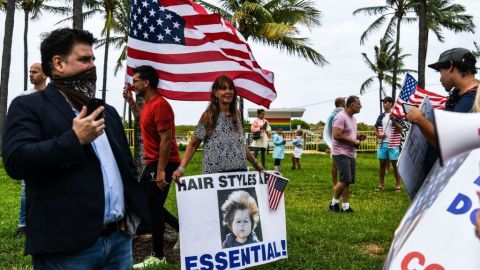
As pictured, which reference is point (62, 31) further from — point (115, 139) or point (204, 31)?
point (204, 31)

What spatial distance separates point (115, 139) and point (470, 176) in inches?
64.8

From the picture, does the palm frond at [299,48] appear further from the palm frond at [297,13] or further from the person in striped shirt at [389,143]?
the person in striped shirt at [389,143]

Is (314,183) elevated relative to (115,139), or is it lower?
lower

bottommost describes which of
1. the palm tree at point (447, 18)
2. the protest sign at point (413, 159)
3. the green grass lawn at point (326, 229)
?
the green grass lawn at point (326, 229)

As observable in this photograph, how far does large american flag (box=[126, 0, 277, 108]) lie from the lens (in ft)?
16.8

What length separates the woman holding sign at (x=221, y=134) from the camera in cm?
466

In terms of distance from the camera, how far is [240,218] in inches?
180

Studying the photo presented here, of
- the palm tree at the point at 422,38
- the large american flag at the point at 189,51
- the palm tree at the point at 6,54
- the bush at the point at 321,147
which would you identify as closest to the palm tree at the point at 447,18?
the bush at the point at 321,147

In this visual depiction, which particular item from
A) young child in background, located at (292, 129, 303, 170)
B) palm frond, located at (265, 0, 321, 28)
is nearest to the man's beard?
young child in background, located at (292, 129, 303, 170)

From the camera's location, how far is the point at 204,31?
5336 millimetres

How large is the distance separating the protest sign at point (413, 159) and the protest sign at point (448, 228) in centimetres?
74

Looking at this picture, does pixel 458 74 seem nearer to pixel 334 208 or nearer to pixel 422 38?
pixel 334 208

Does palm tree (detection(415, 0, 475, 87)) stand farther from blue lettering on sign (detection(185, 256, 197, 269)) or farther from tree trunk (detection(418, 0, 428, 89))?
blue lettering on sign (detection(185, 256, 197, 269))

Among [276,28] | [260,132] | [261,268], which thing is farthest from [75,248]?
[276,28]
